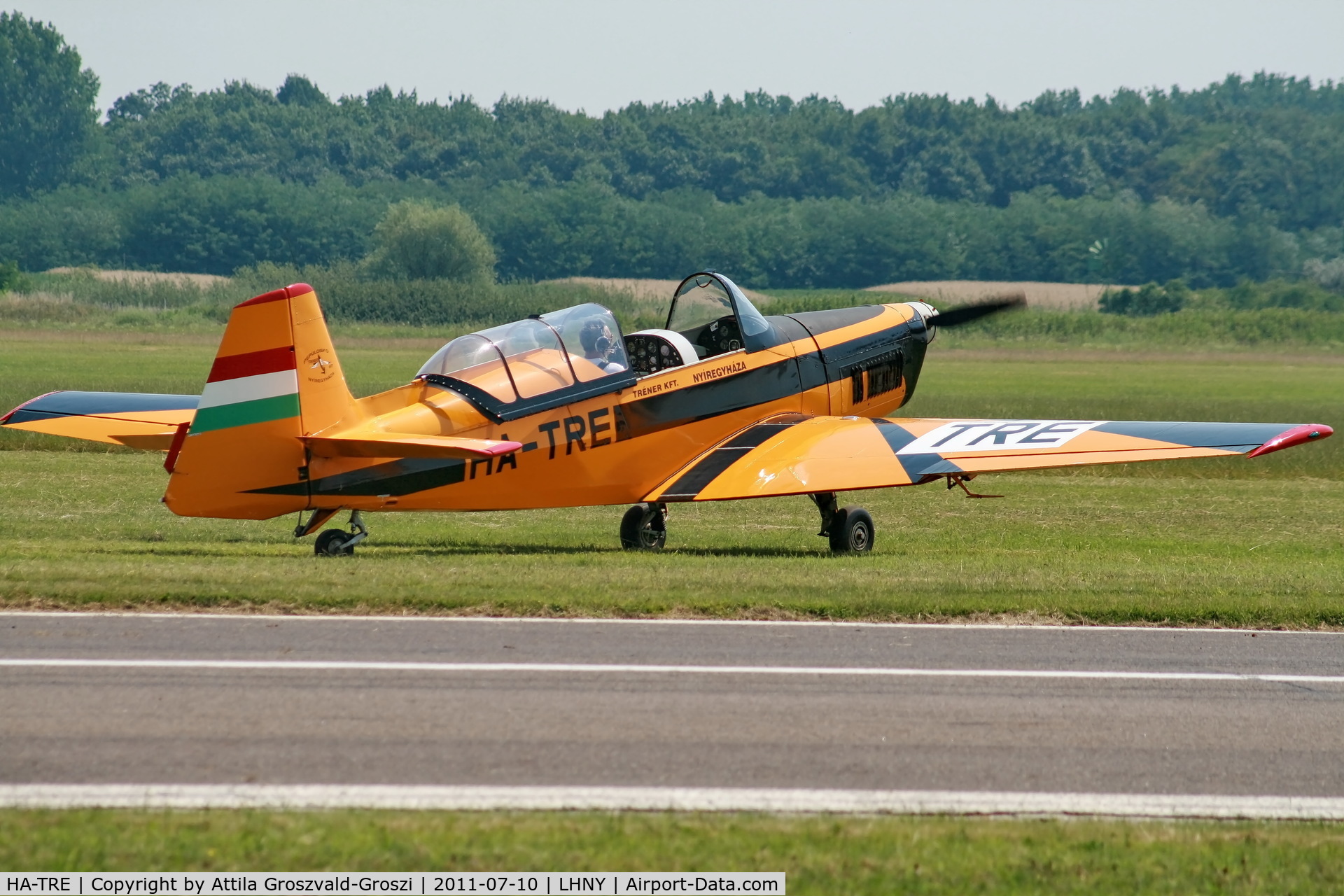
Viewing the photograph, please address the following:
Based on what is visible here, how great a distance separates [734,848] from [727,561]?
6971 mm

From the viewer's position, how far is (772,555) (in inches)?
517

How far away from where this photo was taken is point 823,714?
271 inches

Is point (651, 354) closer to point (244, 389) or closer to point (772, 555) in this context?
point (772, 555)

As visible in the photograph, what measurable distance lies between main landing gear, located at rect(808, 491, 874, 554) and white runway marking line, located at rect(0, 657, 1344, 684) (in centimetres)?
558

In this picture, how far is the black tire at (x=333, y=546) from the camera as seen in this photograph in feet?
38.5

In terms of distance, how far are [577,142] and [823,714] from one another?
11215 centimetres

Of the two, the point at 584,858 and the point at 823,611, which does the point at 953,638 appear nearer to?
the point at 823,611

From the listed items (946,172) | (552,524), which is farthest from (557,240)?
(552,524)

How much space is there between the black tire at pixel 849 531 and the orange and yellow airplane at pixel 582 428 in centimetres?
2

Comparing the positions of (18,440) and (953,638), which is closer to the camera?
(953,638)

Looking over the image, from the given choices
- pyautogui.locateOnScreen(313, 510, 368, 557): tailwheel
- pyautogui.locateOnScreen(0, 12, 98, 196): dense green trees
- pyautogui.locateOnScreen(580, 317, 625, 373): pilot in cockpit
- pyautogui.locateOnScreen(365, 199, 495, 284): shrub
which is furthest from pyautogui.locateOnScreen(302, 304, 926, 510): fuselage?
pyautogui.locateOnScreen(0, 12, 98, 196): dense green trees

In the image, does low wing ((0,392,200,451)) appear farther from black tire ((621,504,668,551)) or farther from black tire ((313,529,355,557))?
black tire ((621,504,668,551))


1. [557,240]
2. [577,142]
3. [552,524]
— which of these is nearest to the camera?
[552,524]

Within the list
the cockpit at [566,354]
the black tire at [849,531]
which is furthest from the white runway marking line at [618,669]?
the black tire at [849,531]
